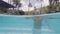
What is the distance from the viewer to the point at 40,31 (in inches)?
43.4

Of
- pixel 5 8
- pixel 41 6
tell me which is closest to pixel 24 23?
pixel 5 8

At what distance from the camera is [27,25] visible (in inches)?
44.7

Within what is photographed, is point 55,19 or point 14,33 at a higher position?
point 55,19

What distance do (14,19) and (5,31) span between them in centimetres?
13

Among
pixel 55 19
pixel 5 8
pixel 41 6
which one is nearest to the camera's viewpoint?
pixel 55 19

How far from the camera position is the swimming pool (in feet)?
3.56

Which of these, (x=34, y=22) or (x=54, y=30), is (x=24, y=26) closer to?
(x=34, y=22)

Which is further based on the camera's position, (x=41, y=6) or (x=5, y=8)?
(x=41, y=6)

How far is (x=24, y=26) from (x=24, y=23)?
2cm

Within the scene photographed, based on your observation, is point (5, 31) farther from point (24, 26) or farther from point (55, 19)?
point (55, 19)

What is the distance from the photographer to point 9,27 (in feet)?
3.78

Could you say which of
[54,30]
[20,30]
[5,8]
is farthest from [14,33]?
[5,8]

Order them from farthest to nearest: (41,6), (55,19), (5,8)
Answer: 1. (41,6)
2. (5,8)
3. (55,19)

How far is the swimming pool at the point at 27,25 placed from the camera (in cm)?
108
